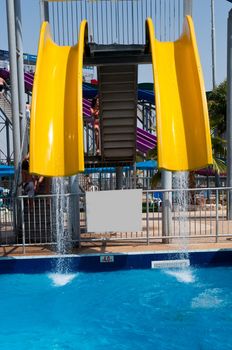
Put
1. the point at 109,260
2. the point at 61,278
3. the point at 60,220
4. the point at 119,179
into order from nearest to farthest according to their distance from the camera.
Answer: the point at 61,278
the point at 109,260
the point at 60,220
the point at 119,179

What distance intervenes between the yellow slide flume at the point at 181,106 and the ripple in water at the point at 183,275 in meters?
2.25

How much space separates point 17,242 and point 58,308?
3546 millimetres

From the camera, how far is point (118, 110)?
35.1 ft

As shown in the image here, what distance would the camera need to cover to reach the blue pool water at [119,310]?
5.43 metres

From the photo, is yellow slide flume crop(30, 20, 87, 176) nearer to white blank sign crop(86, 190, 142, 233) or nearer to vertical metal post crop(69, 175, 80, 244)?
white blank sign crop(86, 190, 142, 233)

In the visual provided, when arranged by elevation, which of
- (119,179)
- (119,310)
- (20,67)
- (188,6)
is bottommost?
(119,310)

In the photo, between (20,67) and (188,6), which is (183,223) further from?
(20,67)

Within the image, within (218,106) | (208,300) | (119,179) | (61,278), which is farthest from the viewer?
(218,106)

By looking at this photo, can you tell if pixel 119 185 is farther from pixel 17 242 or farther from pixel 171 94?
pixel 171 94

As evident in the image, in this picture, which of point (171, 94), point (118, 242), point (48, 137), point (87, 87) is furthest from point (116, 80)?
point (87, 87)

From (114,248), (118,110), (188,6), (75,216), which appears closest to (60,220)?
(75,216)

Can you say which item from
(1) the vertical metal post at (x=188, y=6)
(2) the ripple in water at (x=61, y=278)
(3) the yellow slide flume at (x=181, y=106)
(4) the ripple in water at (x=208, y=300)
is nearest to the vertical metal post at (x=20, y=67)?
(2) the ripple in water at (x=61, y=278)

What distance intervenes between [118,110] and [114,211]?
3.29 meters

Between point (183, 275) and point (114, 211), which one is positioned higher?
point (114, 211)
